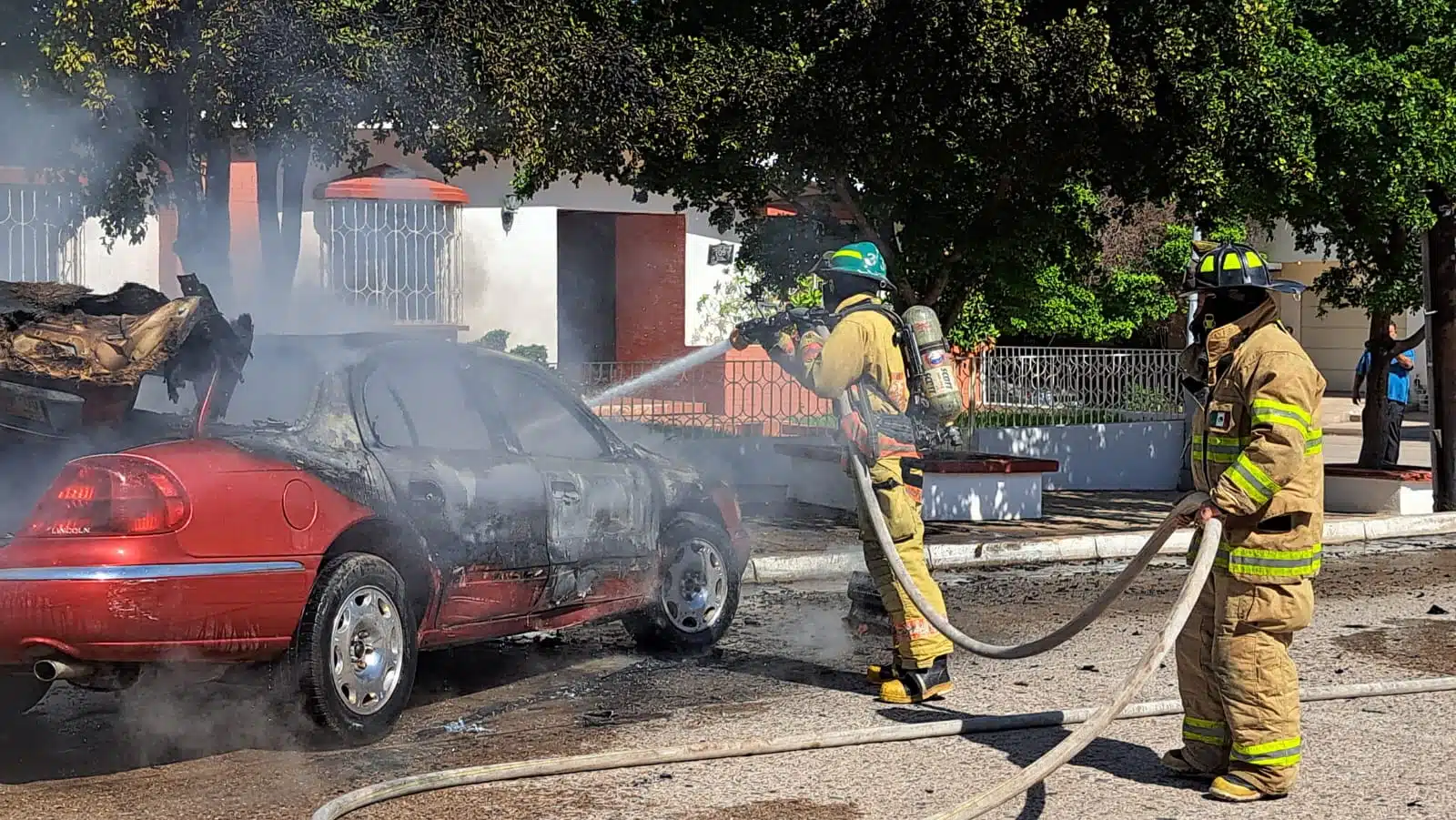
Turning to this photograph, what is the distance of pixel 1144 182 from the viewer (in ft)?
37.2

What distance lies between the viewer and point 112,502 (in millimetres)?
5094

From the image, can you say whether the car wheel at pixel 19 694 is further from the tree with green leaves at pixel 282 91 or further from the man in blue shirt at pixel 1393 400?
the man in blue shirt at pixel 1393 400

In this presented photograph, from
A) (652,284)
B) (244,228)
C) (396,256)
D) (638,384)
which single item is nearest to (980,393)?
(638,384)

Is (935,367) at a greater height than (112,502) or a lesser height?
greater

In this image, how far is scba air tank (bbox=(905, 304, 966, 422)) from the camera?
6.58 m

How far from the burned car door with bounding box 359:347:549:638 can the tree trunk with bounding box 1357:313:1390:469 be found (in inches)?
444

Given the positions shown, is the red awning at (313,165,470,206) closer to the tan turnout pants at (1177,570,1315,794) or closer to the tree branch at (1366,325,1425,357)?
the tree branch at (1366,325,1425,357)

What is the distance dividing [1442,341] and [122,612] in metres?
11.7

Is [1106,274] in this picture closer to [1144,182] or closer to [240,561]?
[1144,182]

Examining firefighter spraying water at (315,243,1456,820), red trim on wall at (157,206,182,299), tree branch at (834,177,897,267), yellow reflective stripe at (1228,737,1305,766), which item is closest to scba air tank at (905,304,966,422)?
firefighter spraying water at (315,243,1456,820)

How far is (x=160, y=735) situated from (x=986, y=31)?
21.0 ft

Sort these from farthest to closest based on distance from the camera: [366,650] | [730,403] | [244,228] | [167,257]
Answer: [167,257] < [730,403] < [244,228] < [366,650]

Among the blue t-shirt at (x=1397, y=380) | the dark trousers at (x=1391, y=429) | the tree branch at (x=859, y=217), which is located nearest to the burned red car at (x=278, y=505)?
the tree branch at (x=859, y=217)

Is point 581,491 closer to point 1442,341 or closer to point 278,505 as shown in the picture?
point 278,505
